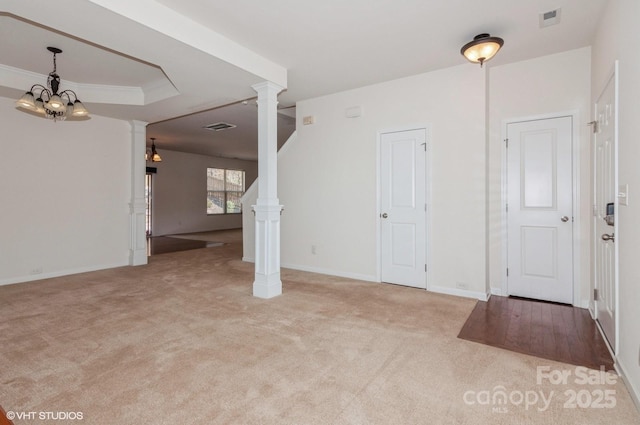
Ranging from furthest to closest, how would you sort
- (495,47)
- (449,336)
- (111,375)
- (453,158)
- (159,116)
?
(159,116) < (453,158) < (495,47) < (449,336) < (111,375)

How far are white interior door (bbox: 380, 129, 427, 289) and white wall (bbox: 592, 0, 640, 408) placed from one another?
2.13m

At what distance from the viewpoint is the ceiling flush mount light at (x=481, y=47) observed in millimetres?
3062

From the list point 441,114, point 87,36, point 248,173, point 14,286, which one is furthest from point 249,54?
point 248,173

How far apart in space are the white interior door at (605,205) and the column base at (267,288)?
314cm

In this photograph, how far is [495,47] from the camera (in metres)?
3.12

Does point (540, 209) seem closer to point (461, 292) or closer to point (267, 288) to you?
point (461, 292)

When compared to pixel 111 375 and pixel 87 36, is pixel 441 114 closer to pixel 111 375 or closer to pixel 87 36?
pixel 87 36

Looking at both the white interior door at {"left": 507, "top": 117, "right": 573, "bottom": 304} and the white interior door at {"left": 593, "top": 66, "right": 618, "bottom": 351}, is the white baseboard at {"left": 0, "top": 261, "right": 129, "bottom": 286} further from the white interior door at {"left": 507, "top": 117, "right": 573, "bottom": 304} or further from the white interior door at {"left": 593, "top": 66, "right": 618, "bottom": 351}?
the white interior door at {"left": 593, "top": 66, "right": 618, "bottom": 351}

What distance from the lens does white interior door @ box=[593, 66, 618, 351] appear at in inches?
98.1

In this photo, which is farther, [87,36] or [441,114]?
[441,114]

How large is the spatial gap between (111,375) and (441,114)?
4.19m

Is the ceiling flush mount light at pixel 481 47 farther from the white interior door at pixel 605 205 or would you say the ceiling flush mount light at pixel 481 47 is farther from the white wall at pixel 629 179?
the white interior door at pixel 605 205

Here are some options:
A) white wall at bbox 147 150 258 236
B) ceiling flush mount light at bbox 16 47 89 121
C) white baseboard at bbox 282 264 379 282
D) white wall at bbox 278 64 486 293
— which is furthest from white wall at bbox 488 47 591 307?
white wall at bbox 147 150 258 236

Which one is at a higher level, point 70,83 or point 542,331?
point 70,83
